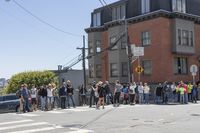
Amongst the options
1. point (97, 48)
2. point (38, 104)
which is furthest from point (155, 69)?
point (38, 104)

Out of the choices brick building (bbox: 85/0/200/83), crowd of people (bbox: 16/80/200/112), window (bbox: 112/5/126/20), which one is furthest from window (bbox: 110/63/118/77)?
crowd of people (bbox: 16/80/200/112)

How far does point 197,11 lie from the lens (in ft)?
137

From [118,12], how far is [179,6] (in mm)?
6787

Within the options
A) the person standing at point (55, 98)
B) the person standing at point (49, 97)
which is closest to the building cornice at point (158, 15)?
the person standing at point (55, 98)

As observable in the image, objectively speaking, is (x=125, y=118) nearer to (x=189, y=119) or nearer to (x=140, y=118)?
(x=140, y=118)

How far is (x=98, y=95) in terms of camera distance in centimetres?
2580

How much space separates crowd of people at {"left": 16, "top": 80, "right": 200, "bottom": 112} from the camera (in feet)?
84.9

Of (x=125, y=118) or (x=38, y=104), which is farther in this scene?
(x=38, y=104)

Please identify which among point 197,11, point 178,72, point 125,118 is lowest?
point 125,118

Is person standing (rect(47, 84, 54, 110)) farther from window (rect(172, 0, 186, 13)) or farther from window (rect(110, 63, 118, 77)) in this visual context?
window (rect(172, 0, 186, 13))

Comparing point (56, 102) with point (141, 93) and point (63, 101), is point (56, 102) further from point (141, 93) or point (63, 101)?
point (141, 93)

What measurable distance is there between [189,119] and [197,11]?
26082mm

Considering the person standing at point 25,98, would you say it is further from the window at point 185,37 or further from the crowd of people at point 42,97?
the window at point 185,37

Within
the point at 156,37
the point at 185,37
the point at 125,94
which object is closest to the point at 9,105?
the point at 125,94
